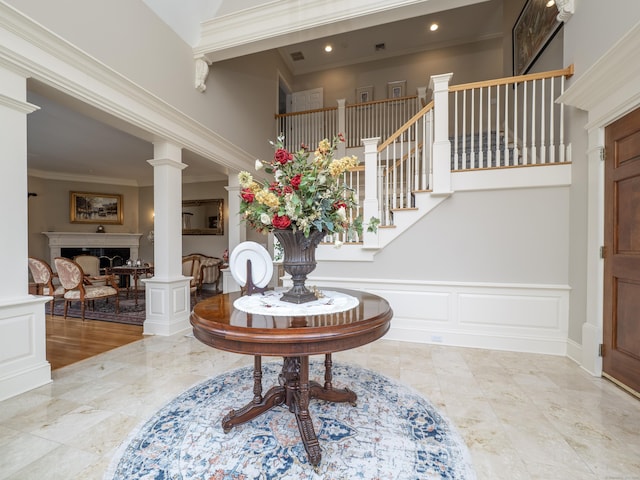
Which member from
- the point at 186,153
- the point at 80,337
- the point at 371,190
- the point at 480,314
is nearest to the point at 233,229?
the point at 186,153

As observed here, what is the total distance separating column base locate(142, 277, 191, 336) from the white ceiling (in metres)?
1.72

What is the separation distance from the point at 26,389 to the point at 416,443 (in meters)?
2.63

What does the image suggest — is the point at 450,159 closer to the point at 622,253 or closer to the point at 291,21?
the point at 622,253

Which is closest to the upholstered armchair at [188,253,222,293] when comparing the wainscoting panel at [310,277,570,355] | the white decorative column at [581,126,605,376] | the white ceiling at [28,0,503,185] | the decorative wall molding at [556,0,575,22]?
the white ceiling at [28,0,503,185]

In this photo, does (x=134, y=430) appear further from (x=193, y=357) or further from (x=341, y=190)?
(x=341, y=190)

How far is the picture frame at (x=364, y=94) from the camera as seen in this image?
702 centimetres

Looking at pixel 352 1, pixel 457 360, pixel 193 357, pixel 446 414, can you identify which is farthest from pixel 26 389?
pixel 352 1

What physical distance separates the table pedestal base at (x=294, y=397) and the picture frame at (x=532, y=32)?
422 cm

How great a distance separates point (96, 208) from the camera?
714cm

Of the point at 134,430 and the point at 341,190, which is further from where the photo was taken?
the point at 134,430

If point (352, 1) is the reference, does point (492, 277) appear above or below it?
below

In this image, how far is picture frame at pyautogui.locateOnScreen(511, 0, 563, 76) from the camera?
3.37 meters

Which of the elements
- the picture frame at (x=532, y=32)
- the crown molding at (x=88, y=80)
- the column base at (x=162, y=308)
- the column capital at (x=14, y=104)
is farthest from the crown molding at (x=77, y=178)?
the picture frame at (x=532, y=32)

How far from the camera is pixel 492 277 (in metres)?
2.93
